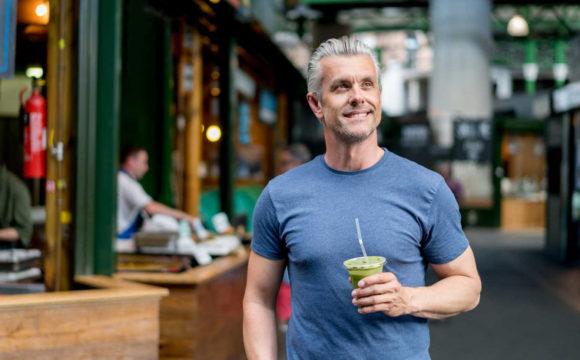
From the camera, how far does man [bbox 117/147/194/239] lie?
6977 millimetres

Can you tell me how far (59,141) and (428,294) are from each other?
9.67ft

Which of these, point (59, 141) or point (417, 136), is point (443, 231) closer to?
point (59, 141)

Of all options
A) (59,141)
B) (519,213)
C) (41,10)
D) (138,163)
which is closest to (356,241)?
(59,141)

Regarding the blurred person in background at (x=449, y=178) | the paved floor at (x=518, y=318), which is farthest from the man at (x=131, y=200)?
the blurred person in background at (x=449, y=178)

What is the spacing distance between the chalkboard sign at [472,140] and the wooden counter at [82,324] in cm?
1797

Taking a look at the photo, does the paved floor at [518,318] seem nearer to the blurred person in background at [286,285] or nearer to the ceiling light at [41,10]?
the blurred person in background at [286,285]

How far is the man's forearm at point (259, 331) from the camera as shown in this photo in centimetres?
239

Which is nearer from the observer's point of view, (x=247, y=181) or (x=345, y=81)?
(x=345, y=81)

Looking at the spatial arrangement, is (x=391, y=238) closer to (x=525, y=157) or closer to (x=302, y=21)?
(x=302, y=21)

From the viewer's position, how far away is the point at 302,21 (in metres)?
20.3

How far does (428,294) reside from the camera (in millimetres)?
2156

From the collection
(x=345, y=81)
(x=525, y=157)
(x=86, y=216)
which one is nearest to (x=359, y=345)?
(x=345, y=81)

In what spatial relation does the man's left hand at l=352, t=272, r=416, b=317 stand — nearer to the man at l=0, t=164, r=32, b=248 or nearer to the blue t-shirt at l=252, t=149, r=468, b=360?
the blue t-shirt at l=252, t=149, r=468, b=360

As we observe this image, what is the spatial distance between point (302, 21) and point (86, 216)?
53.7ft
